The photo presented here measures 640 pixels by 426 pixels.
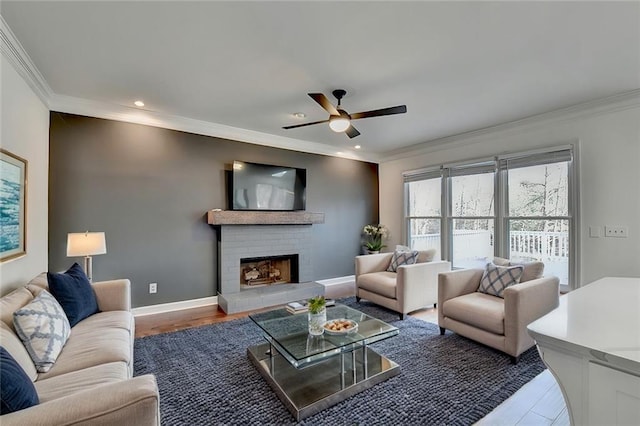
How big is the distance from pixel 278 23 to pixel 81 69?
6.41ft

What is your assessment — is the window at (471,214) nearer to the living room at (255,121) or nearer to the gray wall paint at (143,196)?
the living room at (255,121)

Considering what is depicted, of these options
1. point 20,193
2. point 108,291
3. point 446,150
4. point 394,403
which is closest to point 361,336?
point 394,403

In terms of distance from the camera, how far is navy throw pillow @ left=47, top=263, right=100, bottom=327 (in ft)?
7.16

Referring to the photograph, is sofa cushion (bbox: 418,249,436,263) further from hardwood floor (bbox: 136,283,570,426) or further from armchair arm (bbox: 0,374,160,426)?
armchair arm (bbox: 0,374,160,426)

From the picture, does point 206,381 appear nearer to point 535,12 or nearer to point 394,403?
point 394,403

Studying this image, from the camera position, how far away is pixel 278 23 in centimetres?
202

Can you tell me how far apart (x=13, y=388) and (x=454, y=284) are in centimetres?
320

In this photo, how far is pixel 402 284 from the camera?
3.46m

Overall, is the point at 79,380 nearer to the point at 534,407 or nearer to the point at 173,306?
the point at 173,306

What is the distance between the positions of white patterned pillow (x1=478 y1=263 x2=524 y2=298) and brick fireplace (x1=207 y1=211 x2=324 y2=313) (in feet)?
7.63

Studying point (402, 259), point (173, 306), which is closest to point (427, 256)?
point (402, 259)

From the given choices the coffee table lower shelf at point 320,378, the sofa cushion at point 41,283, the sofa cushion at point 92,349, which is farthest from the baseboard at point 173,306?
the coffee table lower shelf at point 320,378

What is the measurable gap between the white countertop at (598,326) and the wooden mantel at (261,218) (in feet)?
11.9

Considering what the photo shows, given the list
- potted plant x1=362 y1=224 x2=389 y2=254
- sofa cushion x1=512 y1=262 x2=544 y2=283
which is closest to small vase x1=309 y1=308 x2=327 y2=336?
sofa cushion x1=512 y1=262 x2=544 y2=283
